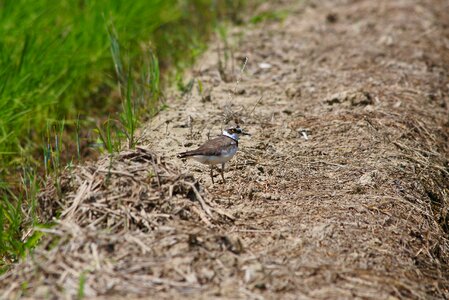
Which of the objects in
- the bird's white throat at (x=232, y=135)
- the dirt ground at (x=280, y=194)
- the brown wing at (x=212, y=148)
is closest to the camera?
the dirt ground at (x=280, y=194)

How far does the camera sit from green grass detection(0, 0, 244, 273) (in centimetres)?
568

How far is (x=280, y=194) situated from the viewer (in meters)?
4.82

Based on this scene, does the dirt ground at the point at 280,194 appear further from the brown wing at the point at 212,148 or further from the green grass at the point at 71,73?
the green grass at the point at 71,73

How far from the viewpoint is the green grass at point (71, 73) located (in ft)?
18.6

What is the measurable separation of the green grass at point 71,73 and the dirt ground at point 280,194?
39 cm

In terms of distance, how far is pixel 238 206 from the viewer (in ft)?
15.2

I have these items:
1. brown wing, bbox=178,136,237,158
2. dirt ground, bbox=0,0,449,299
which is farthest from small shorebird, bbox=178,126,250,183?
dirt ground, bbox=0,0,449,299

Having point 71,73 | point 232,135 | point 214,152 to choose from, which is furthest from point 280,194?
point 71,73

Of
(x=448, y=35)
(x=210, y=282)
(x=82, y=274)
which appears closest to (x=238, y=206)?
(x=210, y=282)

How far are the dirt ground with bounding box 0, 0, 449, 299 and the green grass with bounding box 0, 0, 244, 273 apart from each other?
0.39 metres

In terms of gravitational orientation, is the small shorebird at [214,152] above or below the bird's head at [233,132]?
above

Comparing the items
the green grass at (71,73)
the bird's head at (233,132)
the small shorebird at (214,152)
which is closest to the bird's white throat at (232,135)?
the bird's head at (233,132)

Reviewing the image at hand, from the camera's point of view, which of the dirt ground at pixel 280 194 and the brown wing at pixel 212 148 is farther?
the brown wing at pixel 212 148

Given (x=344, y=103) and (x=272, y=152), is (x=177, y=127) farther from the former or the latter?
(x=344, y=103)
